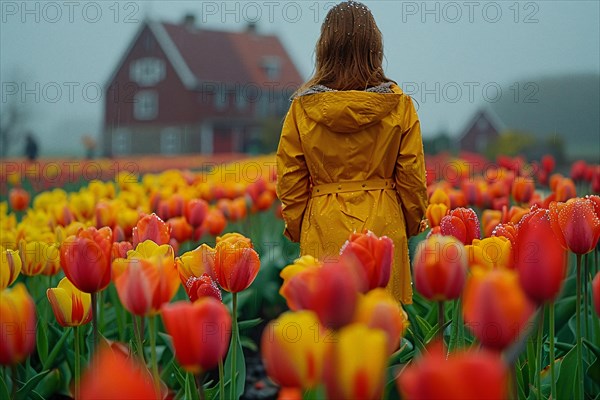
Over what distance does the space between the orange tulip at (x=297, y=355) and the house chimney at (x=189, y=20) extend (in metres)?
33.2

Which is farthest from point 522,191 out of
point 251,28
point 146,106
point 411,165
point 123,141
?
point 251,28

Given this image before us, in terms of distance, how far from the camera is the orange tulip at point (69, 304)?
5.52ft

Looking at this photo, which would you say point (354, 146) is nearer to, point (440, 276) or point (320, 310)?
point (440, 276)

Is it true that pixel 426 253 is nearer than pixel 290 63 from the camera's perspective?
Yes

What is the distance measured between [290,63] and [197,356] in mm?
34900

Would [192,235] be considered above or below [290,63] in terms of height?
below

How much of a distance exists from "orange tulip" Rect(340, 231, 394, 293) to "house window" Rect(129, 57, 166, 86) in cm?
3113

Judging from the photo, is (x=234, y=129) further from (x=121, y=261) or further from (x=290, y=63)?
(x=121, y=261)

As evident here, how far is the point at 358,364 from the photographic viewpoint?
84 centimetres

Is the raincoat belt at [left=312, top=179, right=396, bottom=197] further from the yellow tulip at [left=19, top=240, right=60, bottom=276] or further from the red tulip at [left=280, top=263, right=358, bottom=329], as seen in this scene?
the red tulip at [left=280, top=263, right=358, bottom=329]

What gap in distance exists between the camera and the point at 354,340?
0.84 meters

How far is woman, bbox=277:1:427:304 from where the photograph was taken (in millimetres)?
2762

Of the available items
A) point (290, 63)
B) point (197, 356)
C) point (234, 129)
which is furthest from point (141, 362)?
point (290, 63)

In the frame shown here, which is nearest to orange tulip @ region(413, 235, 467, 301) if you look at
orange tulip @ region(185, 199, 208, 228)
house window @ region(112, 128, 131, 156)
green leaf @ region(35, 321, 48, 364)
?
green leaf @ region(35, 321, 48, 364)
